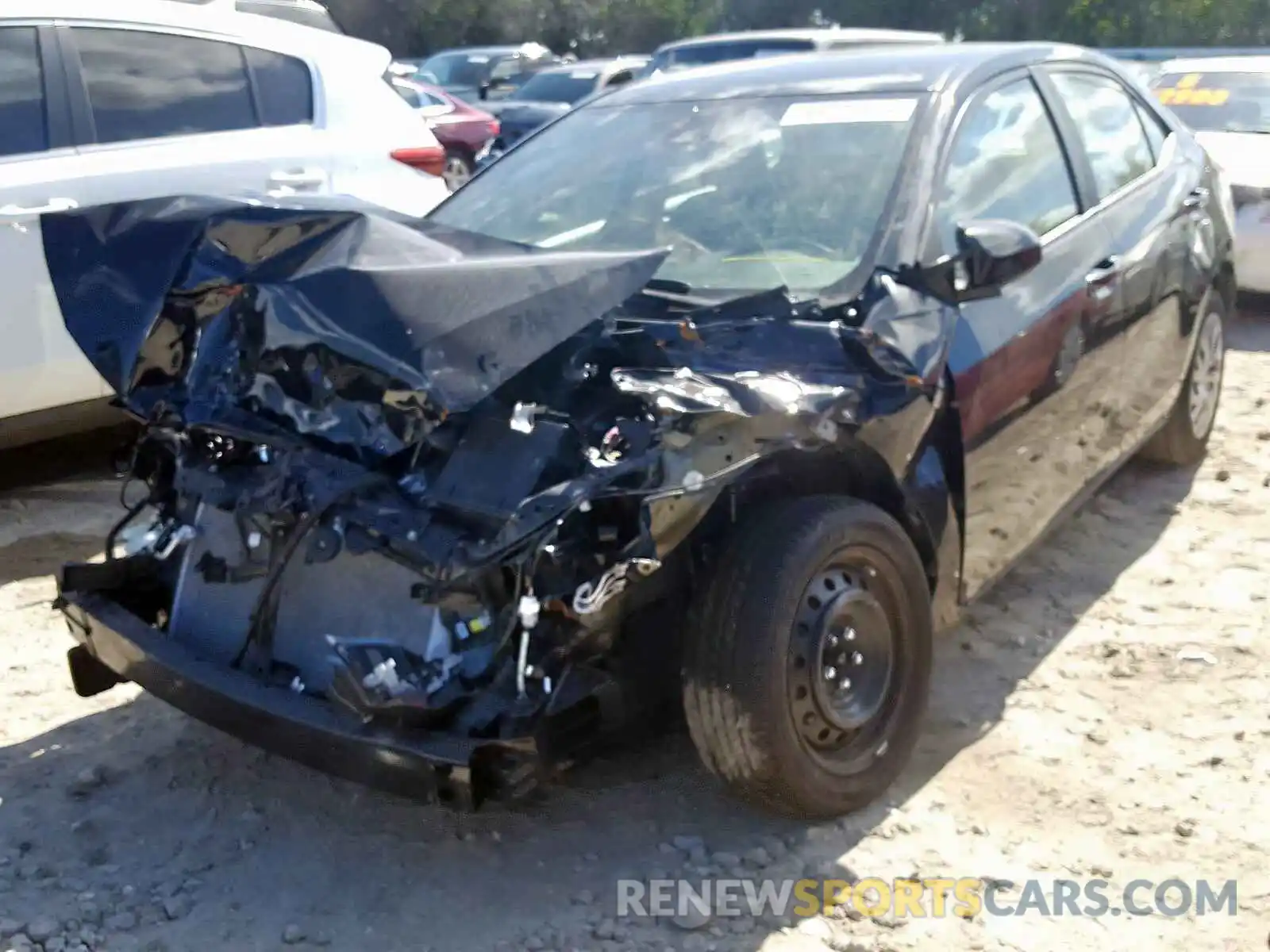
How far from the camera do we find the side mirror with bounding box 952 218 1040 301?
11.0 feet

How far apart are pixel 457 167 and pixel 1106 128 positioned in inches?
355

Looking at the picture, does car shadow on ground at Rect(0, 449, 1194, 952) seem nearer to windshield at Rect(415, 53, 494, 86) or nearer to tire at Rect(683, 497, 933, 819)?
tire at Rect(683, 497, 933, 819)

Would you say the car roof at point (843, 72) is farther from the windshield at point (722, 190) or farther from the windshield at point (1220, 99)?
the windshield at point (1220, 99)

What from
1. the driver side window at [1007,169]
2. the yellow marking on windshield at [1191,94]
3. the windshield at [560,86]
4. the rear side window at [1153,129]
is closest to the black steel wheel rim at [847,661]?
the driver side window at [1007,169]

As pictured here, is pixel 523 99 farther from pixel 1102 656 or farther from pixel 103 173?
pixel 1102 656

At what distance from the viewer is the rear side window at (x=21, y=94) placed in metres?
4.91

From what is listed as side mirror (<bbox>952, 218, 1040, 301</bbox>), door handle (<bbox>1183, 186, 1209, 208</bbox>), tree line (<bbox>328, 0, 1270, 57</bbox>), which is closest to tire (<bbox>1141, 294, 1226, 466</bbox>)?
door handle (<bbox>1183, 186, 1209, 208</bbox>)

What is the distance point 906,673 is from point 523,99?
13538 mm

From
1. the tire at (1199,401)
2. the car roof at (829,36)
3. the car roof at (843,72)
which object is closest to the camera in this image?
the car roof at (843,72)

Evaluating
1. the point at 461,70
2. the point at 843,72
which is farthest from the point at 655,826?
the point at 461,70

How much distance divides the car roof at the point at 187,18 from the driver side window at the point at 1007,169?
10.8ft

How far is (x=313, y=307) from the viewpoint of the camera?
288cm

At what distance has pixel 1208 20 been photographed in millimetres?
27891

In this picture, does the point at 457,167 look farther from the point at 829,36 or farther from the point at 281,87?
the point at 281,87
